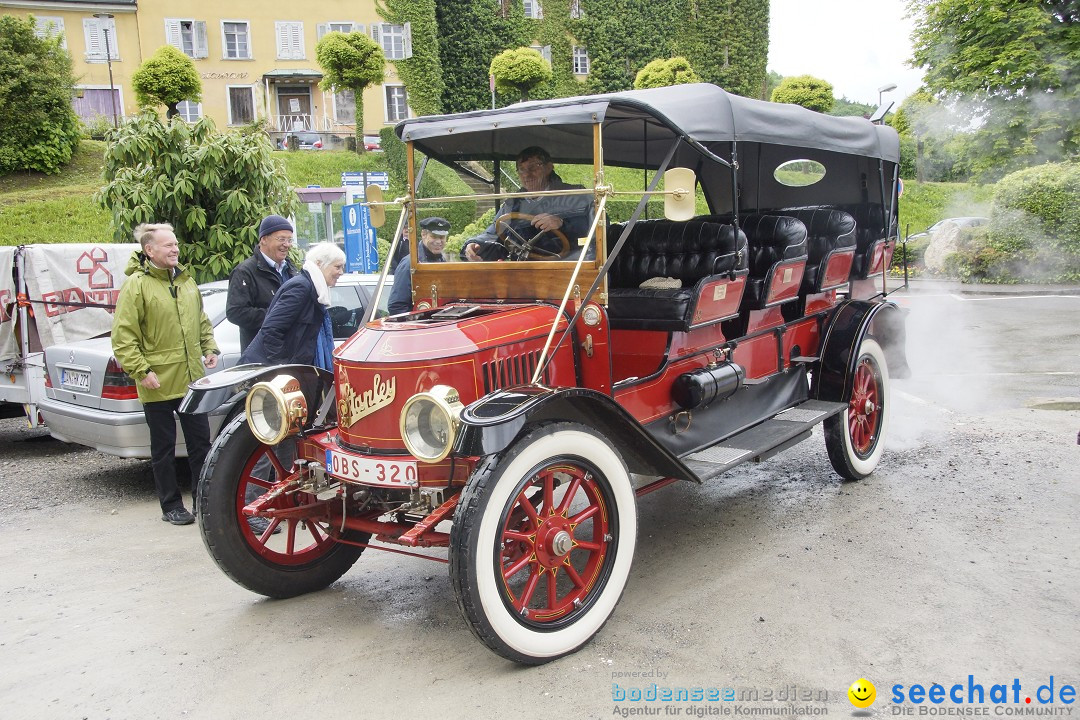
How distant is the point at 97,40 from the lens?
36.2 m

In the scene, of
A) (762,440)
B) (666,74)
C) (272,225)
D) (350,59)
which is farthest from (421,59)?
(762,440)

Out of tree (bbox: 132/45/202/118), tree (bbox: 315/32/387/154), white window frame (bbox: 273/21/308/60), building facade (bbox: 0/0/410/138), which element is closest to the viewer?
tree (bbox: 132/45/202/118)

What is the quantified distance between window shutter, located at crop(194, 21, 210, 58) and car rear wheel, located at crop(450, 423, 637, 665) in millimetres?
37891

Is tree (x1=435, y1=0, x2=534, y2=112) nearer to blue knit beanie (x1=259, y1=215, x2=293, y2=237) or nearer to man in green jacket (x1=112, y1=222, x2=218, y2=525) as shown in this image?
blue knit beanie (x1=259, y1=215, x2=293, y2=237)

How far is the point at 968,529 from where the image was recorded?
4656mm

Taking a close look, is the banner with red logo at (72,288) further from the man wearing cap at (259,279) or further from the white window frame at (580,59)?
the white window frame at (580,59)

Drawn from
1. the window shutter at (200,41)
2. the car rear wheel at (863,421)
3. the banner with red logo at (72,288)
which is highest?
the window shutter at (200,41)

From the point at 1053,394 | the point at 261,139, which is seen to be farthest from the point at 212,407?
the point at 1053,394

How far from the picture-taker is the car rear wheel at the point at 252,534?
3.76 m

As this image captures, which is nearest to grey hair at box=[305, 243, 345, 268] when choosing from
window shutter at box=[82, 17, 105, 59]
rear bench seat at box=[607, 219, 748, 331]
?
rear bench seat at box=[607, 219, 748, 331]

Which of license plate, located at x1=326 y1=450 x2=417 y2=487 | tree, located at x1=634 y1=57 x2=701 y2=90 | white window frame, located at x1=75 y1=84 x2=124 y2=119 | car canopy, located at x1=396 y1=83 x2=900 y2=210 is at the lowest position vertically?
license plate, located at x1=326 y1=450 x2=417 y2=487

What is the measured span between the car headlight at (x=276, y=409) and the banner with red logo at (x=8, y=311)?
4.19 meters

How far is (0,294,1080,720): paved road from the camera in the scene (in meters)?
3.13

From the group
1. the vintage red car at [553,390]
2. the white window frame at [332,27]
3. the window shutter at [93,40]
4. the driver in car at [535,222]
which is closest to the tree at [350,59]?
the white window frame at [332,27]
